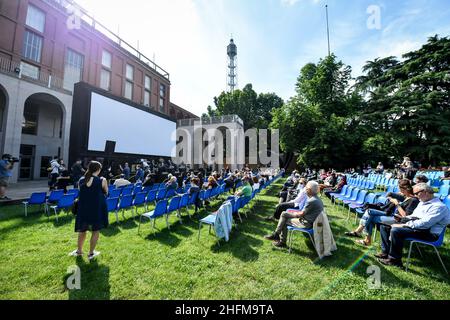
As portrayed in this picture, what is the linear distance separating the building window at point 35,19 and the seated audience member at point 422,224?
77.9 feet

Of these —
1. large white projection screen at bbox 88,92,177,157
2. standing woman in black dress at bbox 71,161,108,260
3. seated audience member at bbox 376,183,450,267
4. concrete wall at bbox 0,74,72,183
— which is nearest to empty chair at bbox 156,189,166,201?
standing woman in black dress at bbox 71,161,108,260

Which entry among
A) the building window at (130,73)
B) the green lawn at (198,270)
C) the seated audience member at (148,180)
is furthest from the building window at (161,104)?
the green lawn at (198,270)

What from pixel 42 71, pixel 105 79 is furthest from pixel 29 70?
pixel 105 79

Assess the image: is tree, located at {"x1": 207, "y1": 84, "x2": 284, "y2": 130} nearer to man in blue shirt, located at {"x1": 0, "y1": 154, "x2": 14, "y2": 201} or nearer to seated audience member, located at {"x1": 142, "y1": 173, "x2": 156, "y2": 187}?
seated audience member, located at {"x1": 142, "y1": 173, "x2": 156, "y2": 187}

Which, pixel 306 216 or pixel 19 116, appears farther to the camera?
pixel 19 116

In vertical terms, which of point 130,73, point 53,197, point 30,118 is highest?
point 130,73

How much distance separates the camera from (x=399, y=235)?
3133mm

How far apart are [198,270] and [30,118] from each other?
19264 mm

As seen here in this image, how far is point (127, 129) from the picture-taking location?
1580 cm

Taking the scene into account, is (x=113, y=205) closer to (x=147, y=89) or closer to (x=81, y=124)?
(x=81, y=124)

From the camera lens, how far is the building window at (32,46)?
1516 centimetres

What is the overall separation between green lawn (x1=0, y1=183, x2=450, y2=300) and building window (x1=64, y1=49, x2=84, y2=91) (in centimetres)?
1806

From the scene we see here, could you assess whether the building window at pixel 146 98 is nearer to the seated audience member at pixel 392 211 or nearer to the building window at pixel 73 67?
the building window at pixel 73 67
